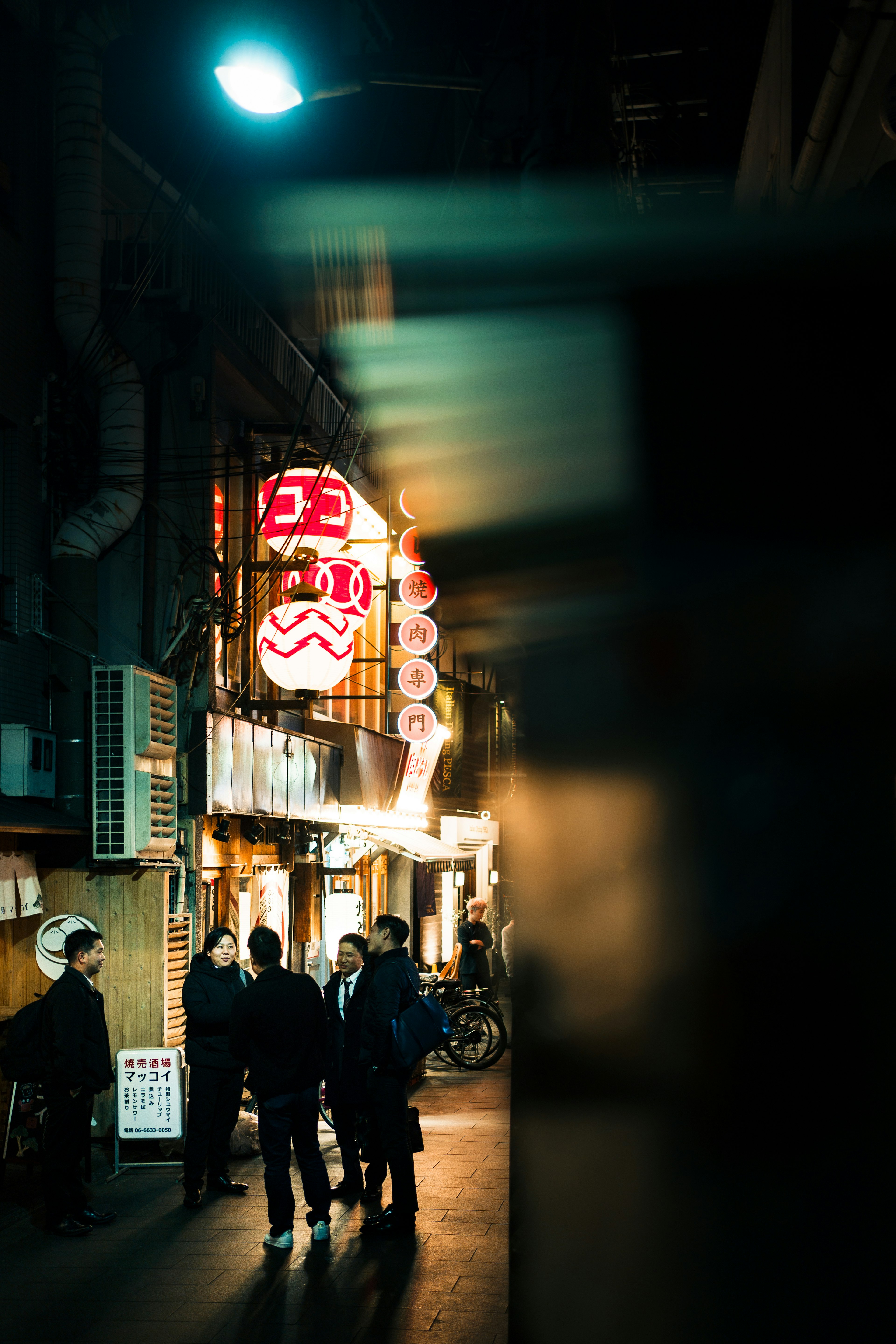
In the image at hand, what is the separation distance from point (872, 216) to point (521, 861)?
5.15 ft

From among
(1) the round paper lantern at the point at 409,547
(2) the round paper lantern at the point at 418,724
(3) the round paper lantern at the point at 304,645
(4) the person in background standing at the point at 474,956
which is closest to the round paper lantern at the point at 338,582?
(3) the round paper lantern at the point at 304,645

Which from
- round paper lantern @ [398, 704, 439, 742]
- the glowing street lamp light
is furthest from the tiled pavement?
round paper lantern @ [398, 704, 439, 742]

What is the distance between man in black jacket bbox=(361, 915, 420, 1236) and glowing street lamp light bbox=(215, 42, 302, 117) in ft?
17.5

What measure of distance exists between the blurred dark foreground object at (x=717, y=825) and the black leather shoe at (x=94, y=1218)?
7.57 meters

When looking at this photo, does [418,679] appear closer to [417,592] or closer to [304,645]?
[417,592]

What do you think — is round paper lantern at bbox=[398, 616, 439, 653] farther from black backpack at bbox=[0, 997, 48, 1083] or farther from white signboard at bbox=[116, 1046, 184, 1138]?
black backpack at bbox=[0, 997, 48, 1083]

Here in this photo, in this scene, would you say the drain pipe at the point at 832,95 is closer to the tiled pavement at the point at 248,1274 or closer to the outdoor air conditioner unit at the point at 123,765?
the tiled pavement at the point at 248,1274

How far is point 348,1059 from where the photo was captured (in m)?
9.40

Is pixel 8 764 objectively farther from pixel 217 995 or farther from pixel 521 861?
pixel 521 861

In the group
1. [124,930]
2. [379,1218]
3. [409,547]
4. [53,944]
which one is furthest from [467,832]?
[379,1218]

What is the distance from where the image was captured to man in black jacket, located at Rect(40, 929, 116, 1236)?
852 cm

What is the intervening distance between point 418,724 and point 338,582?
7.23m

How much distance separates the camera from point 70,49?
12914 mm

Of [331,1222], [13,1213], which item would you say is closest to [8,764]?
[13,1213]
